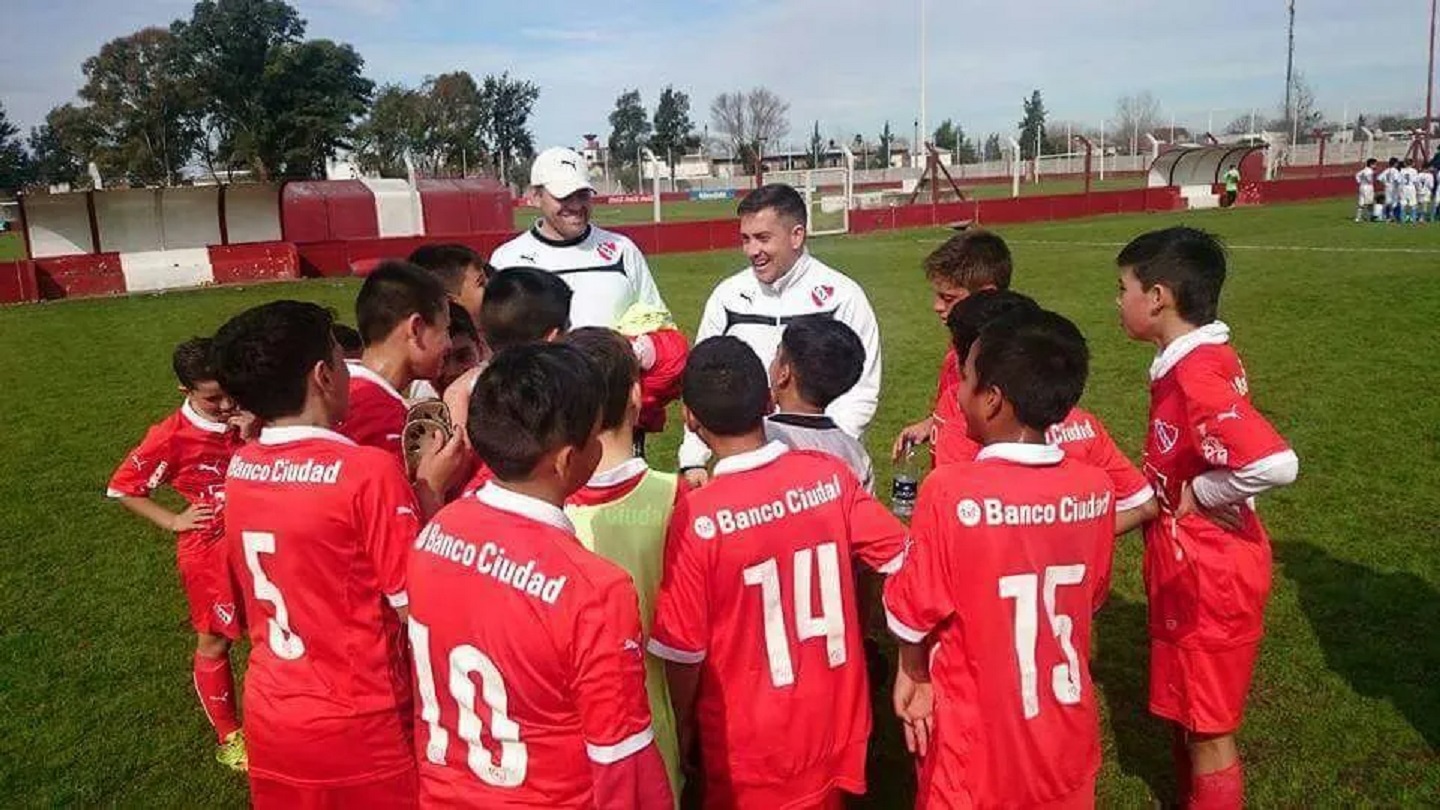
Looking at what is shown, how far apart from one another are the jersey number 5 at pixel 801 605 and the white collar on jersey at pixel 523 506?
2.24 feet

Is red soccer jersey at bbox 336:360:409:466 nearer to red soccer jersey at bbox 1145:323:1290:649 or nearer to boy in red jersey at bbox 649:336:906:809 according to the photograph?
boy in red jersey at bbox 649:336:906:809

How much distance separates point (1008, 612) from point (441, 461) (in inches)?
67.2

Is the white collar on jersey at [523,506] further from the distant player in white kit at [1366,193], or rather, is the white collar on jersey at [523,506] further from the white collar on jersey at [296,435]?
the distant player in white kit at [1366,193]

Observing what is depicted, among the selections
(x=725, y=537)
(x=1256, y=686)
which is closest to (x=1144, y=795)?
(x=1256, y=686)

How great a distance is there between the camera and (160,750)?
4668mm

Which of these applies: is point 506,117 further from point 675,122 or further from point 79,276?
point 79,276

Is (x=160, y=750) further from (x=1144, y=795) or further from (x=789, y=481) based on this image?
(x=1144, y=795)

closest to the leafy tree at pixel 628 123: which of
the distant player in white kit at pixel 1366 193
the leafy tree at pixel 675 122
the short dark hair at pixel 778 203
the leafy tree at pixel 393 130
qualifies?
the leafy tree at pixel 675 122

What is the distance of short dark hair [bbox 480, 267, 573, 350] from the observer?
11.2 ft

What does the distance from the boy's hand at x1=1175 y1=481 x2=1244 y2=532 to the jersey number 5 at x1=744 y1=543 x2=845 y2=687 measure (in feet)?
4.64

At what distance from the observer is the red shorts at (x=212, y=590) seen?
4.38 meters

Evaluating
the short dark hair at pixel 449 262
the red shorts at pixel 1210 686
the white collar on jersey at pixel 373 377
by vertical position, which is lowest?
the red shorts at pixel 1210 686

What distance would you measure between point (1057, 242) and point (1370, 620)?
78.1 ft

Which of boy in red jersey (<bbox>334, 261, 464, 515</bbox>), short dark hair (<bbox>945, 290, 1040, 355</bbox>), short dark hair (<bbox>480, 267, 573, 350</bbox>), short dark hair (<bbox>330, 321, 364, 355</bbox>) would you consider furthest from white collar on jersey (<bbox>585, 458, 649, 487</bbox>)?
short dark hair (<bbox>330, 321, 364, 355</bbox>)
